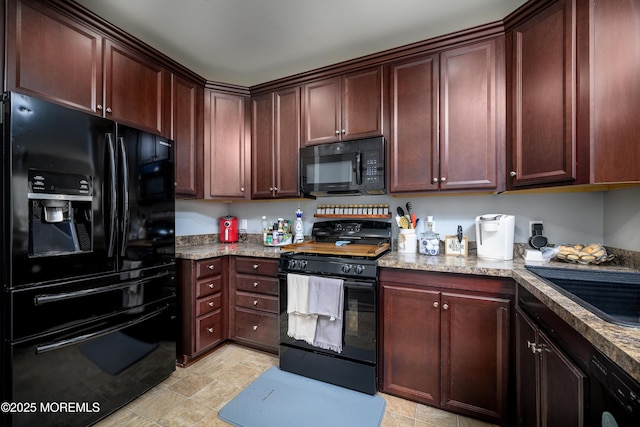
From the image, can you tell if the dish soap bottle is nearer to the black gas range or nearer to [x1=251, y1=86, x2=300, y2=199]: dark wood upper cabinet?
[x1=251, y1=86, x2=300, y2=199]: dark wood upper cabinet

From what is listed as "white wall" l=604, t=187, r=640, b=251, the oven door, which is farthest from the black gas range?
"white wall" l=604, t=187, r=640, b=251

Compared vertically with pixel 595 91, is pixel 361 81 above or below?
above

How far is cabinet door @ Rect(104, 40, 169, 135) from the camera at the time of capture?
179 cm

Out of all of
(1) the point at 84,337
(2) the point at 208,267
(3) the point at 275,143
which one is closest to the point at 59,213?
(1) the point at 84,337

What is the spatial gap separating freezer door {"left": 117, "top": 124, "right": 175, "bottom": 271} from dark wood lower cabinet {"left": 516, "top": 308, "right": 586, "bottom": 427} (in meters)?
2.17

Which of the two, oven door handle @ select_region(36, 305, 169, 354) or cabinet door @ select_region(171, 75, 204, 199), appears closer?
oven door handle @ select_region(36, 305, 169, 354)

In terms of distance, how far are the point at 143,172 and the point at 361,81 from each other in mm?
1748

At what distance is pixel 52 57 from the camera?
1.51 metres

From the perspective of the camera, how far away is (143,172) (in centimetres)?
174

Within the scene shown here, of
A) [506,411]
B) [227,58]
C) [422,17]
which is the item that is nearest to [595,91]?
[422,17]

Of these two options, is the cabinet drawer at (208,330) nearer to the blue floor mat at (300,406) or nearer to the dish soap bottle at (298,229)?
the blue floor mat at (300,406)

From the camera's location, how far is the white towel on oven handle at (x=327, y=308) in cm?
178

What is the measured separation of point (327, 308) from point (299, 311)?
227mm

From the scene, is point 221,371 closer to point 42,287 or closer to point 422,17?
point 42,287
